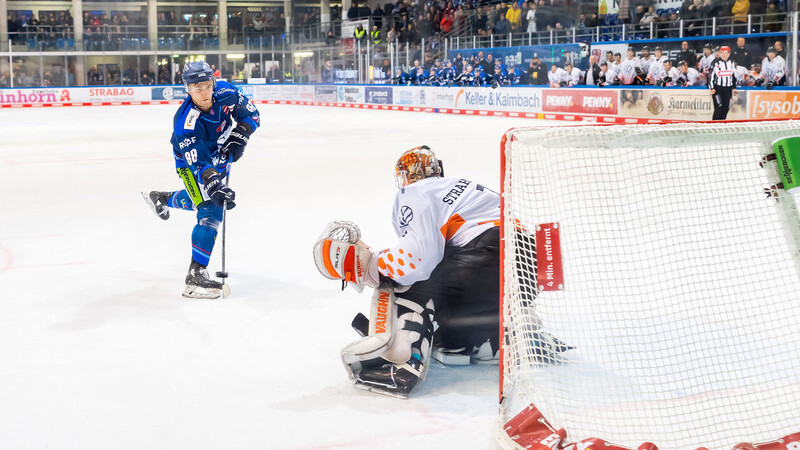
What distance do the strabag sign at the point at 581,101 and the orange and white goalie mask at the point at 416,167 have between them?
15994 millimetres

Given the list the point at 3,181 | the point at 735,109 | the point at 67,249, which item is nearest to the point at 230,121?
the point at 67,249

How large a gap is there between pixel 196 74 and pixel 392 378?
253 centimetres

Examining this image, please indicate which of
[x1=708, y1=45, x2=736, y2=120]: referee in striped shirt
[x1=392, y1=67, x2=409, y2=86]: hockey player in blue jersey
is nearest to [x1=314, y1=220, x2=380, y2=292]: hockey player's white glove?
[x1=708, y1=45, x2=736, y2=120]: referee in striped shirt

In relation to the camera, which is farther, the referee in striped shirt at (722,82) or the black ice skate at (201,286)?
the referee in striped shirt at (722,82)

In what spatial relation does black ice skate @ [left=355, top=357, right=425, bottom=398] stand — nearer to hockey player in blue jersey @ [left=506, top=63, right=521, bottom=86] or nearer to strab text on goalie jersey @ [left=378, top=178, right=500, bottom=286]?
strab text on goalie jersey @ [left=378, top=178, right=500, bottom=286]

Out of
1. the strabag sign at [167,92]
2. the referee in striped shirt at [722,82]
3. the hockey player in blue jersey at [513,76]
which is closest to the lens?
the referee in striped shirt at [722,82]

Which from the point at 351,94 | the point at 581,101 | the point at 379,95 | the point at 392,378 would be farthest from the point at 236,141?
the point at 351,94

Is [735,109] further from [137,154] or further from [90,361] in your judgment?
[90,361]

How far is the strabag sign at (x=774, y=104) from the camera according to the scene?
572 inches

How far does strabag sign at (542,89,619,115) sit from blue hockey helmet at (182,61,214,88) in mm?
14940

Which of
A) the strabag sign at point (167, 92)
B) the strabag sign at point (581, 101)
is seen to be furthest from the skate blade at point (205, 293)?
the strabag sign at point (167, 92)

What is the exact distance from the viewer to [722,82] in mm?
15055

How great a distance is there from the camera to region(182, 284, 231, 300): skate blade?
16.6 ft

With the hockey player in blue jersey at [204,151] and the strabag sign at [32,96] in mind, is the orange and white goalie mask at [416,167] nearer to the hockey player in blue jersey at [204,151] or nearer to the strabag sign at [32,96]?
the hockey player in blue jersey at [204,151]
